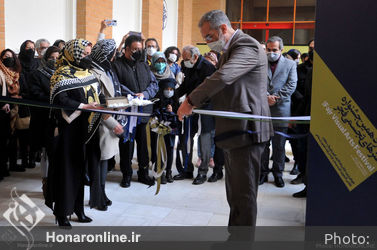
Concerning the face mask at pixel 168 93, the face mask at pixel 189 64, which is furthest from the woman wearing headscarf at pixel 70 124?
the face mask at pixel 189 64

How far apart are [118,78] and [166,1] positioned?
356 inches

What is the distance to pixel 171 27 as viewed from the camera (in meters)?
13.9

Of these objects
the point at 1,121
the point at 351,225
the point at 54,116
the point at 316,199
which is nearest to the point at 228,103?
the point at 316,199

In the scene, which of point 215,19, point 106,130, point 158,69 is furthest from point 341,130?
point 158,69

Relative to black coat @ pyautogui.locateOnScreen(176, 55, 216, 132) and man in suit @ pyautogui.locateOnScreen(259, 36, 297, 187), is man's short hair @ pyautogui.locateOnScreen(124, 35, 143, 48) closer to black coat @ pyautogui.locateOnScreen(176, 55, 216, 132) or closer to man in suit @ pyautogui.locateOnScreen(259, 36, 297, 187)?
black coat @ pyautogui.locateOnScreen(176, 55, 216, 132)

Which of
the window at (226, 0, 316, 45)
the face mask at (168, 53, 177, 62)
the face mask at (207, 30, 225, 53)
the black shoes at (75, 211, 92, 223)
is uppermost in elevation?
the window at (226, 0, 316, 45)

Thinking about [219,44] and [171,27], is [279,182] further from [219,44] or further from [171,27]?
[171,27]

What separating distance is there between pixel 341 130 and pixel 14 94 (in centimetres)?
421

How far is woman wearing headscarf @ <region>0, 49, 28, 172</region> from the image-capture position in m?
5.25

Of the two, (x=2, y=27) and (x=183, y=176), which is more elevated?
(x=2, y=27)

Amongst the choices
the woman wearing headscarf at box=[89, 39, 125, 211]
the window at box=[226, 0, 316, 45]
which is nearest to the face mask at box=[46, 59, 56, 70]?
the woman wearing headscarf at box=[89, 39, 125, 211]

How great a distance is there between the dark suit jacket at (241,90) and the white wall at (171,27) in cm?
1045

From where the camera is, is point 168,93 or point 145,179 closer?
point 168,93

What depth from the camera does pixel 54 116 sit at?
3455 millimetres
